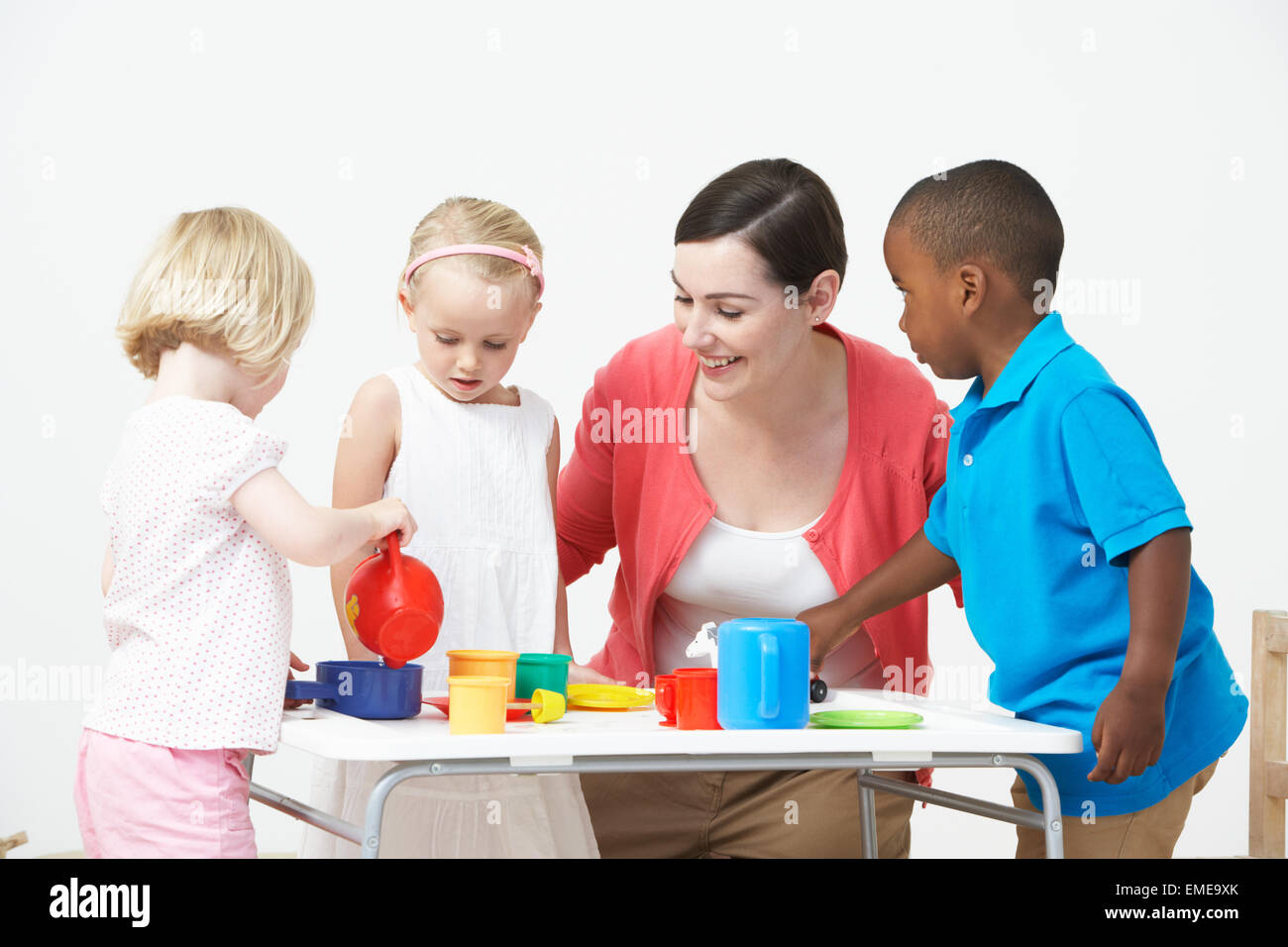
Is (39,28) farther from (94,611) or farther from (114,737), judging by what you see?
(114,737)

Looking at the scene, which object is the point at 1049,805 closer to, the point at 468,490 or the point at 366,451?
the point at 468,490

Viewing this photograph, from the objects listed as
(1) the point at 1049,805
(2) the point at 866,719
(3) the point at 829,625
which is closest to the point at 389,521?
(2) the point at 866,719

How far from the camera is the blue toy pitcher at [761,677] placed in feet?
4.44

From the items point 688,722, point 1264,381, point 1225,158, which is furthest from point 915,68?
point 688,722

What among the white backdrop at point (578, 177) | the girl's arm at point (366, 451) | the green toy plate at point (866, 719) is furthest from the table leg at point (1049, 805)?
the white backdrop at point (578, 177)

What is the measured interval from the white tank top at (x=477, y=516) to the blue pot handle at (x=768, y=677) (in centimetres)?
52

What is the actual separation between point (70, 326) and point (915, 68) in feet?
7.55

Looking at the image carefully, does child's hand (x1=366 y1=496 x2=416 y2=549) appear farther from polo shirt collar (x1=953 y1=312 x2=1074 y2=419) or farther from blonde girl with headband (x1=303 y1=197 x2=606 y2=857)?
polo shirt collar (x1=953 y1=312 x2=1074 y2=419)

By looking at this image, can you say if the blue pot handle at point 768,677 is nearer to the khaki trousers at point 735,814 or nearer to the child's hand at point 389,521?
the child's hand at point 389,521

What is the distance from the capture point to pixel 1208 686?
1592 millimetres

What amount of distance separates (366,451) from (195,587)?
0.42 metres

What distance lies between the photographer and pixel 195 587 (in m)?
1.39

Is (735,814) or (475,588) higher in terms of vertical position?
(475,588)

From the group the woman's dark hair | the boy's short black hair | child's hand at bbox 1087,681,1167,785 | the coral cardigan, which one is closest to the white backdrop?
the coral cardigan
